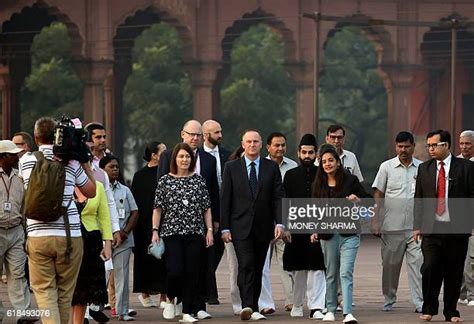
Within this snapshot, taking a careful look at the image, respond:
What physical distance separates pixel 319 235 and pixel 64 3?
2010 cm

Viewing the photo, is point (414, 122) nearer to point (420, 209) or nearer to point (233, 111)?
point (233, 111)

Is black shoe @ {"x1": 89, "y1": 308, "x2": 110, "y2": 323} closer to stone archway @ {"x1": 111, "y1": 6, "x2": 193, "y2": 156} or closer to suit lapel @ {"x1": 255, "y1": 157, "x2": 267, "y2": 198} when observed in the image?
suit lapel @ {"x1": 255, "y1": 157, "x2": 267, "y2": 198}

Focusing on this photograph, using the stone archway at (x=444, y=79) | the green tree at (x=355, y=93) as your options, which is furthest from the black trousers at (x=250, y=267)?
the green tree at (x=355, y=93)

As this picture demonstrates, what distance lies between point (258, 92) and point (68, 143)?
1811 inches

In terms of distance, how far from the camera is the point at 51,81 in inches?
2089

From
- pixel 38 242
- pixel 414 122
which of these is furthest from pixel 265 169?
pixel 414 122

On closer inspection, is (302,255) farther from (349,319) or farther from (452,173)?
(452,173)

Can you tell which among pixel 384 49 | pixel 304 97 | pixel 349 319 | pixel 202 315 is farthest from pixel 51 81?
pixel 349 319

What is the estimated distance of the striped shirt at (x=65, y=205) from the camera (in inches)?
385

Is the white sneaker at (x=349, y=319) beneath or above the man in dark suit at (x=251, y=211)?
beneath

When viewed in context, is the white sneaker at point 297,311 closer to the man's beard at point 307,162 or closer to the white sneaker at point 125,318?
the man's beard at point 307,162

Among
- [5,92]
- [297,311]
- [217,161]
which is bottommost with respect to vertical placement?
[297,311]

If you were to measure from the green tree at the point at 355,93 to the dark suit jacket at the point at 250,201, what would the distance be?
4428 centimetres

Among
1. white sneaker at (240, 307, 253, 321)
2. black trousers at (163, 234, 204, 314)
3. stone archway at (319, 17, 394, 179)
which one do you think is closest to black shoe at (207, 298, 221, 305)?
white sneaker at (240, 307, 253, 321)
